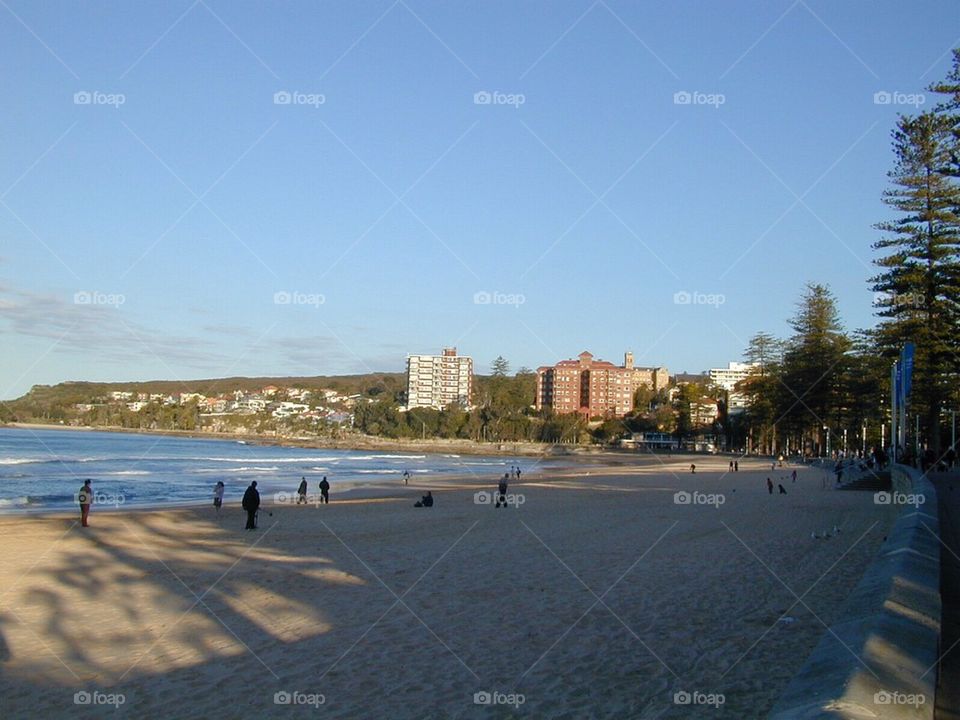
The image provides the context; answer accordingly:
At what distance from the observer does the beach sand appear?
585 centimetres

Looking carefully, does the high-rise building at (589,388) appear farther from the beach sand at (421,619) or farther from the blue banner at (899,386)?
the beach sand at (421,619)

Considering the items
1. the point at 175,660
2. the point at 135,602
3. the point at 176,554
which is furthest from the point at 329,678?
the point at 176,554

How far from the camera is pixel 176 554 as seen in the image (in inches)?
547

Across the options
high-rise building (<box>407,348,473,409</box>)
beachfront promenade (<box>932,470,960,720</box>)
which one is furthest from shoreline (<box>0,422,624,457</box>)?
beachfront promenade (<box>932,470,960,720</box>)

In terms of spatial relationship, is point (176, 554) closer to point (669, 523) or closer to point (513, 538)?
point (513, 538)

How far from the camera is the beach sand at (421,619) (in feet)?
19.2

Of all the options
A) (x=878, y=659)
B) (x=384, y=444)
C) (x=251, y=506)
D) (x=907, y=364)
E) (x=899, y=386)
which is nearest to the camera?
(x=878, y=659)

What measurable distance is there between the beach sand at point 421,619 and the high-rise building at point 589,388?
13090 centimetres

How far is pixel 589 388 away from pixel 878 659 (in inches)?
5819

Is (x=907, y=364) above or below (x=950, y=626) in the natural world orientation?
above

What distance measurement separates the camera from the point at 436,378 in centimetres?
16300

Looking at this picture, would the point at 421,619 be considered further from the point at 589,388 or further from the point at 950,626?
the point at 589,388

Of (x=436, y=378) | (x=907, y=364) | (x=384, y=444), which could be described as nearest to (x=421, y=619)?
(x=907, y=364)

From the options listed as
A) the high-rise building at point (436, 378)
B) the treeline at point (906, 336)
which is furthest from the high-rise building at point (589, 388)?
the treeline at point (906, 336)
